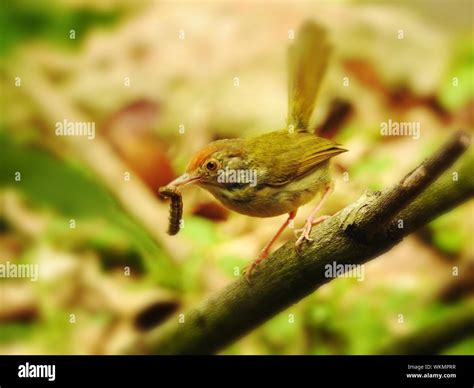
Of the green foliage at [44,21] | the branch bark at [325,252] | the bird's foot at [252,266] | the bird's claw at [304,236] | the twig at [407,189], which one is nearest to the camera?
the twig at [407,189]

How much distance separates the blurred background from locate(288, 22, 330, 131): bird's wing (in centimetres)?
16

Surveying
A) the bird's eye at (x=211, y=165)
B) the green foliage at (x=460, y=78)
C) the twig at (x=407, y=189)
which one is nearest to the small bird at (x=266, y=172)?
the bird's eye at (x=211, y=165)

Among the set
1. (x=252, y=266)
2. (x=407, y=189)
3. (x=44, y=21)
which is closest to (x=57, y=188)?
(x=407, y=189)

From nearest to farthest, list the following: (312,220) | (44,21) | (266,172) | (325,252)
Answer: (325,252) → (312,220) → (266,172) → (44,21)

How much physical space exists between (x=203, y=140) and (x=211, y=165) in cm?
112

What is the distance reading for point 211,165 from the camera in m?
2.11

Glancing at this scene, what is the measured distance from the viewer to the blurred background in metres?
2.79

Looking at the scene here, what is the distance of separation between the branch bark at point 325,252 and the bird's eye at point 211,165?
0.35m

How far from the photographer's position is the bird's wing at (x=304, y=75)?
89.6 inches

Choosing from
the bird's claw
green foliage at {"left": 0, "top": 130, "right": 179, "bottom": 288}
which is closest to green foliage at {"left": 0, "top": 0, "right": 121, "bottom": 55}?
the bird's claw

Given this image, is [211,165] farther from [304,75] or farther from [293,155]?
[304,75]

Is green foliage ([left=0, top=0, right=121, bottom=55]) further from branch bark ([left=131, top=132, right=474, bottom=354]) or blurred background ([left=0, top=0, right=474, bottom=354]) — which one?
branch bark ([left=131, top=132, right=474, bottom=354])

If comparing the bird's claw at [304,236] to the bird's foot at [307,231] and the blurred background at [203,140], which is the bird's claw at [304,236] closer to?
the bird's foot at [307,231]
